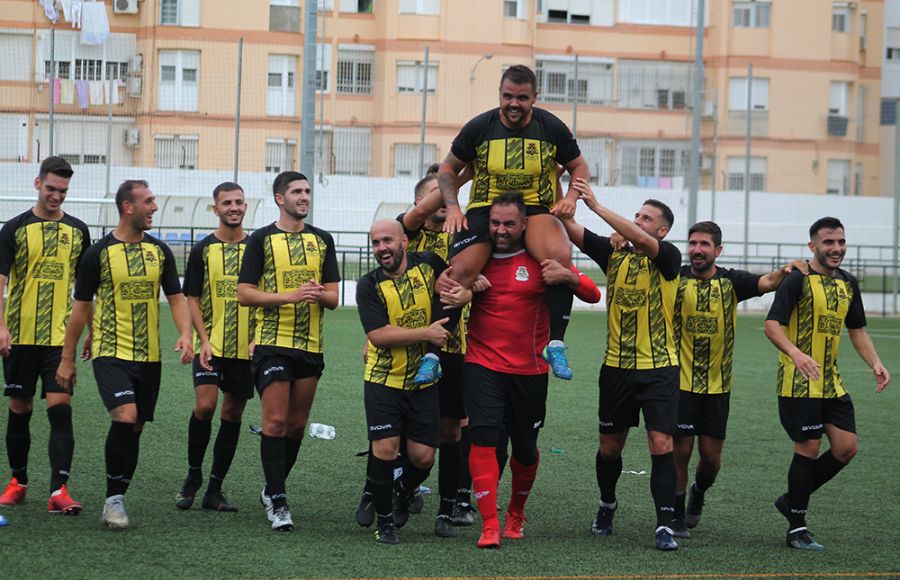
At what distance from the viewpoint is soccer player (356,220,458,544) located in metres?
7.48

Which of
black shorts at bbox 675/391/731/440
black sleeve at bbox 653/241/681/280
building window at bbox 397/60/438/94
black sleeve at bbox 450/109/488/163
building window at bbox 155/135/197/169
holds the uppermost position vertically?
building window at bbox 397/60/438/94

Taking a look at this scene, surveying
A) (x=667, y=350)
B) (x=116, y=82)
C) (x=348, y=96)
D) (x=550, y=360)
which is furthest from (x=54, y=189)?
(x=348, y=96)

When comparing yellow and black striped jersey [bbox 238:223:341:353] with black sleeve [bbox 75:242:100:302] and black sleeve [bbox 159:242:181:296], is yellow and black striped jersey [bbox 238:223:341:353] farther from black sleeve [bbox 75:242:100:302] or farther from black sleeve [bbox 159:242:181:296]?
black sleeve [bbox 75:242:100:302]

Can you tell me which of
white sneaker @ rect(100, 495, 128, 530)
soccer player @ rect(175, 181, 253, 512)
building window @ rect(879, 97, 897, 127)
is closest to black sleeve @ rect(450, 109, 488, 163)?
soccer player @ rect(175, 181, 253, 512)

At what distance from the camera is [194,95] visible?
36844 mm

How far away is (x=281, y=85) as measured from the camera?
1549 inches

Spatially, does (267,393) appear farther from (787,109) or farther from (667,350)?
(787,109)

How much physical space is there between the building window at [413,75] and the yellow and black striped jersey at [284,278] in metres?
32.9

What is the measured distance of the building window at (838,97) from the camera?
44688 millimetres

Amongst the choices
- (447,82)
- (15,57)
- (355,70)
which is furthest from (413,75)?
(15,57)

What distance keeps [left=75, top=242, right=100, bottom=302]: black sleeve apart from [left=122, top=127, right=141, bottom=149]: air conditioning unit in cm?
2866

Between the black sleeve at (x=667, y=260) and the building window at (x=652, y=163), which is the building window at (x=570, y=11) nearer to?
the building window at (x=652, y=163)

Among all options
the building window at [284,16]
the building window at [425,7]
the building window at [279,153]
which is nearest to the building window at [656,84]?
the building window at [425,7]

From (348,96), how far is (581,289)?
33.2 m
